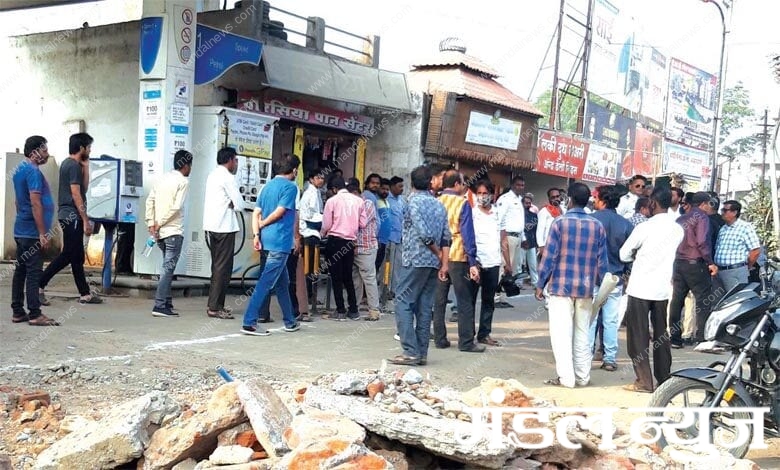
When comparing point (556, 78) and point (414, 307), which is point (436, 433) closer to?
point (414, 307)

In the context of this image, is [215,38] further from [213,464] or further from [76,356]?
[213,464]

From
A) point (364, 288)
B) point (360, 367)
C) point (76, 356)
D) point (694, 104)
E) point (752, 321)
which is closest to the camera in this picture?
point (752, 321)

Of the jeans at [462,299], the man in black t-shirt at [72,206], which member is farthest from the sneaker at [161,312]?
the jeans at [462,299]

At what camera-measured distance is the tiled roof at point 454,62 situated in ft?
56.8

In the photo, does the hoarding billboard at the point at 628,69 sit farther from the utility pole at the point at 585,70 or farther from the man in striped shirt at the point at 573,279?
the man in striped shirt at the point at 573,279

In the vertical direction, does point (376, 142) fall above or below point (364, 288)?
above

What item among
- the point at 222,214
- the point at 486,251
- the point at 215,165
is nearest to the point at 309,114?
the point at 215,165

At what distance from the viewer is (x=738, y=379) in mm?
4598

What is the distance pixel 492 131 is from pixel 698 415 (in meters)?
13.2

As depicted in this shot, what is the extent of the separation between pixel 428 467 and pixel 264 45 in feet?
29.2

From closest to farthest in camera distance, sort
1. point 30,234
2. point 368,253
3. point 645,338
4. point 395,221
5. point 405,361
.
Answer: point 645,338, point 405,361, point 30,234, point 368,253, point 395,221

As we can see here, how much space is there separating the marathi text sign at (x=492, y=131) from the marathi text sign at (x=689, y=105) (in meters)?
16.1

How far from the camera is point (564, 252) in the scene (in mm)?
6629

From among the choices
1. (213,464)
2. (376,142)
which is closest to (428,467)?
(213,464)
